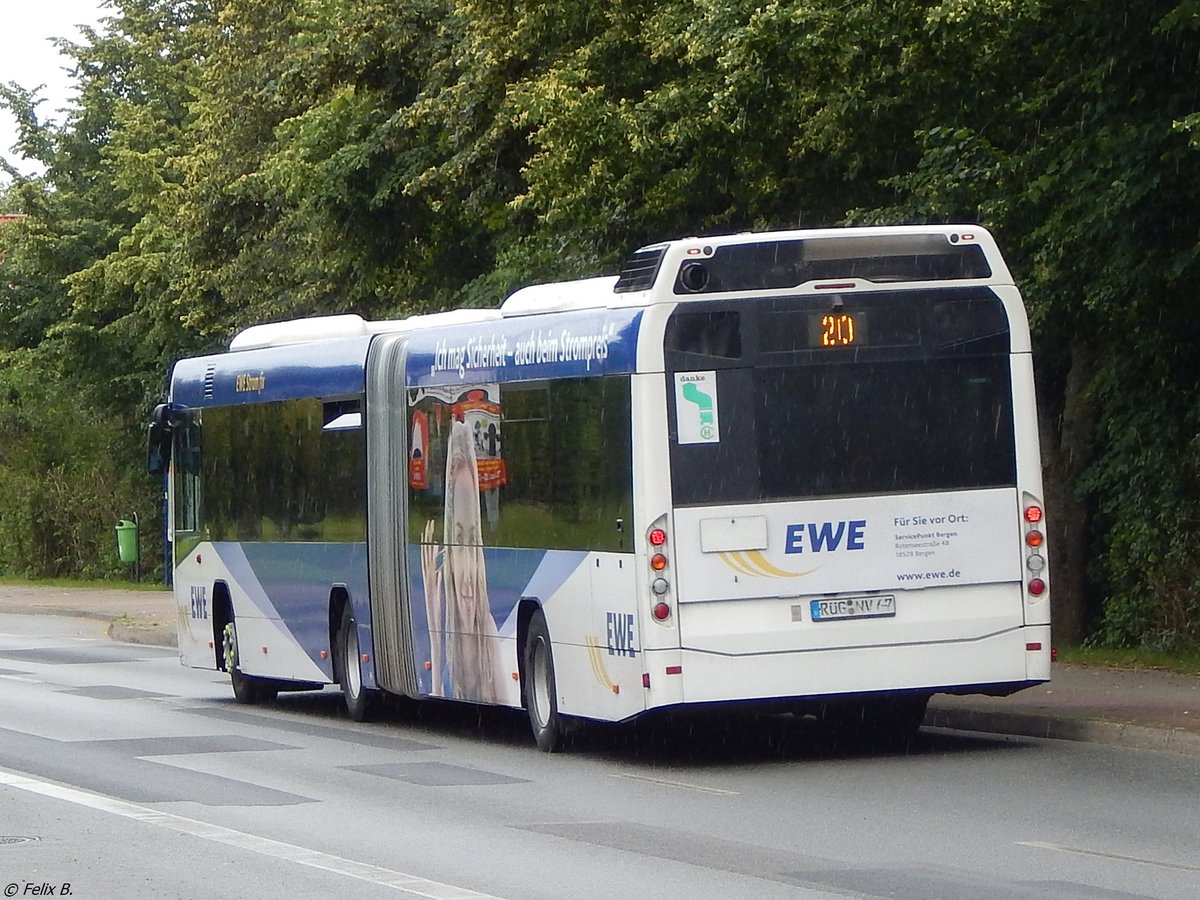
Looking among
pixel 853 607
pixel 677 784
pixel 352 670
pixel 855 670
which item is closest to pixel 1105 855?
pixel 677 784

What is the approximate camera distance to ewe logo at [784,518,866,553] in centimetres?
1392

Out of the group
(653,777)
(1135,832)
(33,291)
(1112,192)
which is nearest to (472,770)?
(653,777)

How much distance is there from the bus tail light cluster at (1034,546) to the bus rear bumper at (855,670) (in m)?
0.26

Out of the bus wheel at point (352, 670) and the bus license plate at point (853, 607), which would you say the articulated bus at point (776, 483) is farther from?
the bus wheel at point (352, 670)

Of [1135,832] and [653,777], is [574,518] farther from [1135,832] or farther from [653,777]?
[1135,832]

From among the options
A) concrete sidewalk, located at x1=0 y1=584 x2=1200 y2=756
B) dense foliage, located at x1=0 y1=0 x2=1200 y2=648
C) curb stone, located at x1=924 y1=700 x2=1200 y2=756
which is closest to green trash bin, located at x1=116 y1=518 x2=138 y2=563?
dense foliage, located at x1=0 y1=0 x2=1200 y2=648

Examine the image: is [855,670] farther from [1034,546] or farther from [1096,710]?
[1096,710]

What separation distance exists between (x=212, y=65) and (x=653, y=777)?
81.2 feet

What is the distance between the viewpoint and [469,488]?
16469 millimetres

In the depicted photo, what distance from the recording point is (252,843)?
11039mm

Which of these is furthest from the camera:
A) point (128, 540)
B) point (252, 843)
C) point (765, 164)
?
point (128, 540)

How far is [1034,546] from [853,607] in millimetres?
1244

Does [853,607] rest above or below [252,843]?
above

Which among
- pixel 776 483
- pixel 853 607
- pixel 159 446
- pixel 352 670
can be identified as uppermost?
pixel 159 446
